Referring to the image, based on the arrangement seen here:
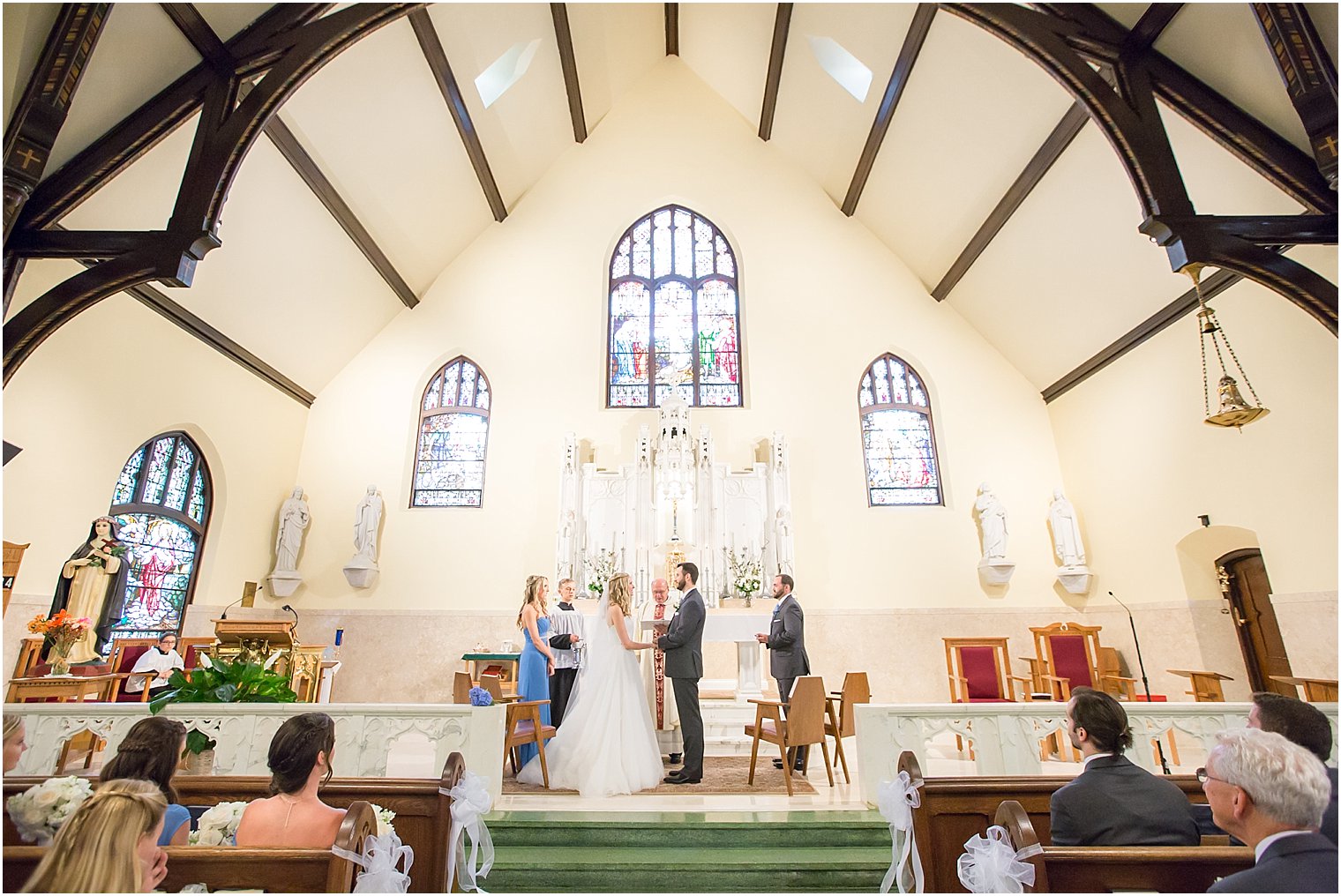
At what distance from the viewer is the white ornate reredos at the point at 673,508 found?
780 cm

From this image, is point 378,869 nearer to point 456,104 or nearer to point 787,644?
point 787,644

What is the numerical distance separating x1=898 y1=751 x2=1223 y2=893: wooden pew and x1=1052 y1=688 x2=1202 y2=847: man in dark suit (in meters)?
0.55

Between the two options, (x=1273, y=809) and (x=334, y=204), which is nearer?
(x=1273, y=809)

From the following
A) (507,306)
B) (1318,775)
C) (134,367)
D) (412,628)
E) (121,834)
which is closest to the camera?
(121,834)

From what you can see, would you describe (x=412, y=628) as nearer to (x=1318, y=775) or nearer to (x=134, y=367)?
(x=134, y=367)

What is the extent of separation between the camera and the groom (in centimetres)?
425

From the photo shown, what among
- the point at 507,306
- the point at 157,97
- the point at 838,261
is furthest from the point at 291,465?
the point at 838,261

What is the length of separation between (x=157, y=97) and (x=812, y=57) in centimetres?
687

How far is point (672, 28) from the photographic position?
32.5 feet

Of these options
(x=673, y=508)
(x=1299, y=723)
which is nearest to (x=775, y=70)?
(x=673, y=508)

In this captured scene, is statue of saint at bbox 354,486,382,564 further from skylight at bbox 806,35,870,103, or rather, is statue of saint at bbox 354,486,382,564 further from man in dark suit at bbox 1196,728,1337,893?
man in dark suit at bbox 1196,728,1337,893

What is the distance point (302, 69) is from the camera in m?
4.46

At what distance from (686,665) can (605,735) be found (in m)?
0.66

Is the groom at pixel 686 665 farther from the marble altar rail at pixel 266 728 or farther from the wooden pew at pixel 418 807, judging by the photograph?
the wooden pew at pixel 418 807
